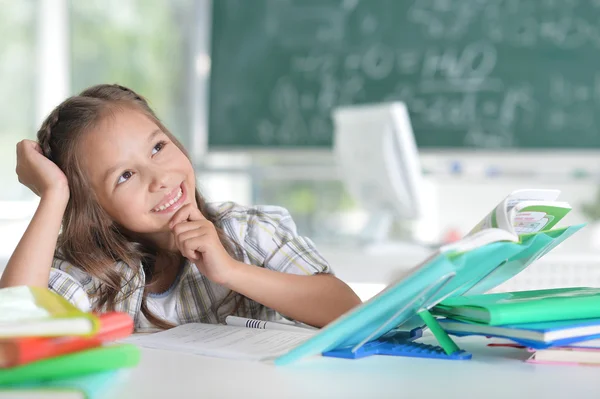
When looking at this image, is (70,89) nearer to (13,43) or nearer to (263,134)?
(13,43)

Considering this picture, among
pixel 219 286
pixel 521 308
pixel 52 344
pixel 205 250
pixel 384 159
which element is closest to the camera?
pixel 52 344

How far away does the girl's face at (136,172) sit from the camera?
1.32 metres

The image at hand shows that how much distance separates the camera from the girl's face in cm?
132

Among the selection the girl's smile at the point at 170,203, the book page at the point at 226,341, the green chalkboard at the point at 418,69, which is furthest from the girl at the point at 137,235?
the green chalkboard at the point at 418,69

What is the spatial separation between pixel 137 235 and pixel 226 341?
0.59 meters

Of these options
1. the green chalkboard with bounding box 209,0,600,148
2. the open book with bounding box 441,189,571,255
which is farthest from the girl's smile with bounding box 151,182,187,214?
the green chalkboard with bounding box 209,0,600,148

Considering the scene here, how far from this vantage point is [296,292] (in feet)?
4.08

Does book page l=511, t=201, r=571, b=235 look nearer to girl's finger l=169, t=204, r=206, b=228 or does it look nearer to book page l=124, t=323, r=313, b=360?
book page l=124, t=323, r=313, b=360

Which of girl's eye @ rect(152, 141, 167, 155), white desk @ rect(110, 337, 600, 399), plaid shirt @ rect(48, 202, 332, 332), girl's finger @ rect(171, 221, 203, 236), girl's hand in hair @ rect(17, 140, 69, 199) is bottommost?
plaid shirt @ rect(48, 202, 332, 332)

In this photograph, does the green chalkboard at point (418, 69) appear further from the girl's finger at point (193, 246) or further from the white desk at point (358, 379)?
the white desk at point (358, 379)

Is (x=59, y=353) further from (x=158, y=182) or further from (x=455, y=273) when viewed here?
(x=158, y=182)

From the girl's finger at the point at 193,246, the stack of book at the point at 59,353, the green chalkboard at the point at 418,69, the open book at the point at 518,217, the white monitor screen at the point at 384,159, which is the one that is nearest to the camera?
the stack of book at the point at 59,353

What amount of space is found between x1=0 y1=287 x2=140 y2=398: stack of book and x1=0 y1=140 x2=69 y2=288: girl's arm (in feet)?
1.75

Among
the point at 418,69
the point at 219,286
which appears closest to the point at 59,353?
A: the point at 219,286
